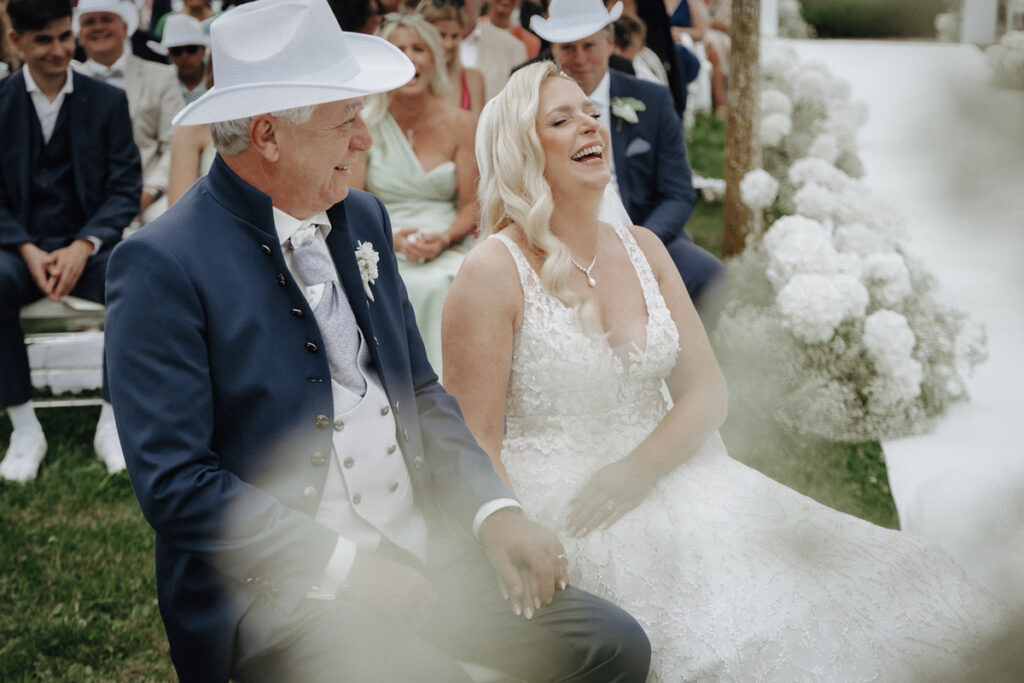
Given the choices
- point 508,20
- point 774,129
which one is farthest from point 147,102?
point 774,129

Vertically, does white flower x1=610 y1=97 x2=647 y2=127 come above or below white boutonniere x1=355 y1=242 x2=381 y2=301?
below

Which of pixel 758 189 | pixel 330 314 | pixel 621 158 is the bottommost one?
pixel 758 189

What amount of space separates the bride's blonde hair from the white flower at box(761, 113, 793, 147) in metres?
4.36

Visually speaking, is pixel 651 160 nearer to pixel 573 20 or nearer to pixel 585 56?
pixel 585 56

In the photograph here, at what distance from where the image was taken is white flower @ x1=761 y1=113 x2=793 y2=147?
666cm

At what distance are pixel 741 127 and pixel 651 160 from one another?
1.72 m

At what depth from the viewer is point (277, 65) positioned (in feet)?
6.14

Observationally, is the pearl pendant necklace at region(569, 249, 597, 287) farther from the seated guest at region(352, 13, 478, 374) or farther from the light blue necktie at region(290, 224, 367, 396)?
the seated guest at region(352, 13, 478, 374)

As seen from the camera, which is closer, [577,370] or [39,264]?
[577,370]

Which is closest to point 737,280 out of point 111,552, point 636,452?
point 636,452

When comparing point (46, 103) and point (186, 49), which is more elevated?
point (46, 103)

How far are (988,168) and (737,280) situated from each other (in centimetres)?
464

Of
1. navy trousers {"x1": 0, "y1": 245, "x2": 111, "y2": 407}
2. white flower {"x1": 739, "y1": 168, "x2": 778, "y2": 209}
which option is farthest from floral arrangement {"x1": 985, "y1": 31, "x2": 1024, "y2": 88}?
white flower {"x1": 739, "y1": 168, "x2": 778, "y2": 209}

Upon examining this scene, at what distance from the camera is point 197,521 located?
169cm
